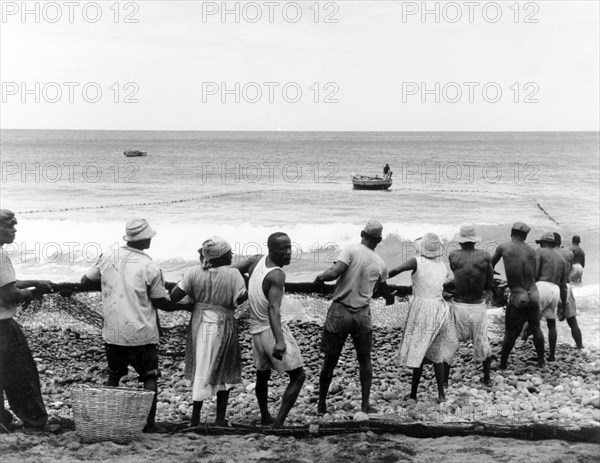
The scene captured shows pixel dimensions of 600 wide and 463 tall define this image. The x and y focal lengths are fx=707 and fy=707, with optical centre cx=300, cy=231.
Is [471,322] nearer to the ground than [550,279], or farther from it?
nearer to the ground

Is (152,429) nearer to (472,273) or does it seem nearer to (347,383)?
(347,383)

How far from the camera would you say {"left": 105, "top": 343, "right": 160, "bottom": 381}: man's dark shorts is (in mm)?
5352

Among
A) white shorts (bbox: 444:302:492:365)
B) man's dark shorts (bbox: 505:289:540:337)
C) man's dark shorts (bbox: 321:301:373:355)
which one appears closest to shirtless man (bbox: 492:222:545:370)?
man's dark shorts (bbox: 505:289:540:337)

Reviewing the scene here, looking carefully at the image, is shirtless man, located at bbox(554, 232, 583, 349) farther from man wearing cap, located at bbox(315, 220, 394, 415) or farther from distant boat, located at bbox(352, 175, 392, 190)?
distant boat, located at bbox(352, 175, 392, 190)

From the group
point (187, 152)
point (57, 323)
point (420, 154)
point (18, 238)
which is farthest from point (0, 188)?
point (420, 154)

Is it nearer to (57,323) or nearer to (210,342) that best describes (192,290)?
(210,342)

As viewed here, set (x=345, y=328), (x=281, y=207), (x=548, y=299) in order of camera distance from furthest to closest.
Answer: (x=281, y=207)
(x=548, y=299)
(x=345, y=328)

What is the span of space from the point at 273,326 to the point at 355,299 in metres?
1.03

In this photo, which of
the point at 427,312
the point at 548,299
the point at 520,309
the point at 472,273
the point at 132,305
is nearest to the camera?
the point at 132,305

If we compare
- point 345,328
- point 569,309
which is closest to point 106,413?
point 345,328

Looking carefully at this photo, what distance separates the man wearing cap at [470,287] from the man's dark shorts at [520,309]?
0.76m

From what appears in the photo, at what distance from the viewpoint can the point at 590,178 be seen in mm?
45406

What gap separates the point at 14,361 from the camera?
5.38m

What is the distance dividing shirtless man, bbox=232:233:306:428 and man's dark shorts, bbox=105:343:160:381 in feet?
2.63
